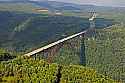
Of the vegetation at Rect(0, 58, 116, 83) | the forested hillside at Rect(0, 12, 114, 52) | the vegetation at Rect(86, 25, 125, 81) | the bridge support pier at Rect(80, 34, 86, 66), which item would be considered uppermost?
the vegetation at Rect(0, 58, 116, 83)

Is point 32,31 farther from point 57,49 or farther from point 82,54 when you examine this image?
point 57,49

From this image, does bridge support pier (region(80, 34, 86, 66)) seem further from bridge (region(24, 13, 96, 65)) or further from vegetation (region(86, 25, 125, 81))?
vegetation (region(86, 25, 125, 81))

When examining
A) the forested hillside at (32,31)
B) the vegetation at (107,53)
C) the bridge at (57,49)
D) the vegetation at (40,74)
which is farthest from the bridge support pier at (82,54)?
the vegetation at (40,74)

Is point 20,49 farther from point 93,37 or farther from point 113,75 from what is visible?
point 113,75

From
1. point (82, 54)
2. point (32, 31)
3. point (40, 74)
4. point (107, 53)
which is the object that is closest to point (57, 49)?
point (82, 54)

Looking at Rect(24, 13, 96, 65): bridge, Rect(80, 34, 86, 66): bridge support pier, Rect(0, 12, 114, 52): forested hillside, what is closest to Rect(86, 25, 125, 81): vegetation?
Rect(80, 34, 86, 66): bridge support pier

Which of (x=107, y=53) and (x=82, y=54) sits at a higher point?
(x=82, y=54)

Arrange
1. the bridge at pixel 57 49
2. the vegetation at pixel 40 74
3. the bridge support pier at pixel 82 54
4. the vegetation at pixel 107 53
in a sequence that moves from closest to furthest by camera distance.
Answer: the vegetation at pixel 40 74
the bridge at pixel 57 49
the vegetation at pixel 107 53
the bridge support pier at pixel 82 54

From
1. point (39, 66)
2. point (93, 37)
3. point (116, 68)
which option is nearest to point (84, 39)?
point (93, 37)

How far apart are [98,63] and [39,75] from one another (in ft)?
152

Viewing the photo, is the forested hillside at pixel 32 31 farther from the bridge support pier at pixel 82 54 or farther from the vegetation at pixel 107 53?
the vegetation at pixel 107 53

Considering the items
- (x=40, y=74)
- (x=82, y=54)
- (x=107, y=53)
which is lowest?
(x=107, y=53)

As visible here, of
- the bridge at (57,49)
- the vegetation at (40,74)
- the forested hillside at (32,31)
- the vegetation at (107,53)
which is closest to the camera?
the vegetation at (40,74)

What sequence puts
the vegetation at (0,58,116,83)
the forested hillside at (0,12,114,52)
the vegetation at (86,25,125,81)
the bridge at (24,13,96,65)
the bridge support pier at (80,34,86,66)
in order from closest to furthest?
the vegetation at (0,58,116,83)
the bridge at (24,13,96,65)
the vegetation at (86,25,125,81)
the bridge support pier at (80,34,86,66)
the forested hillside at (0,12,114,52)
